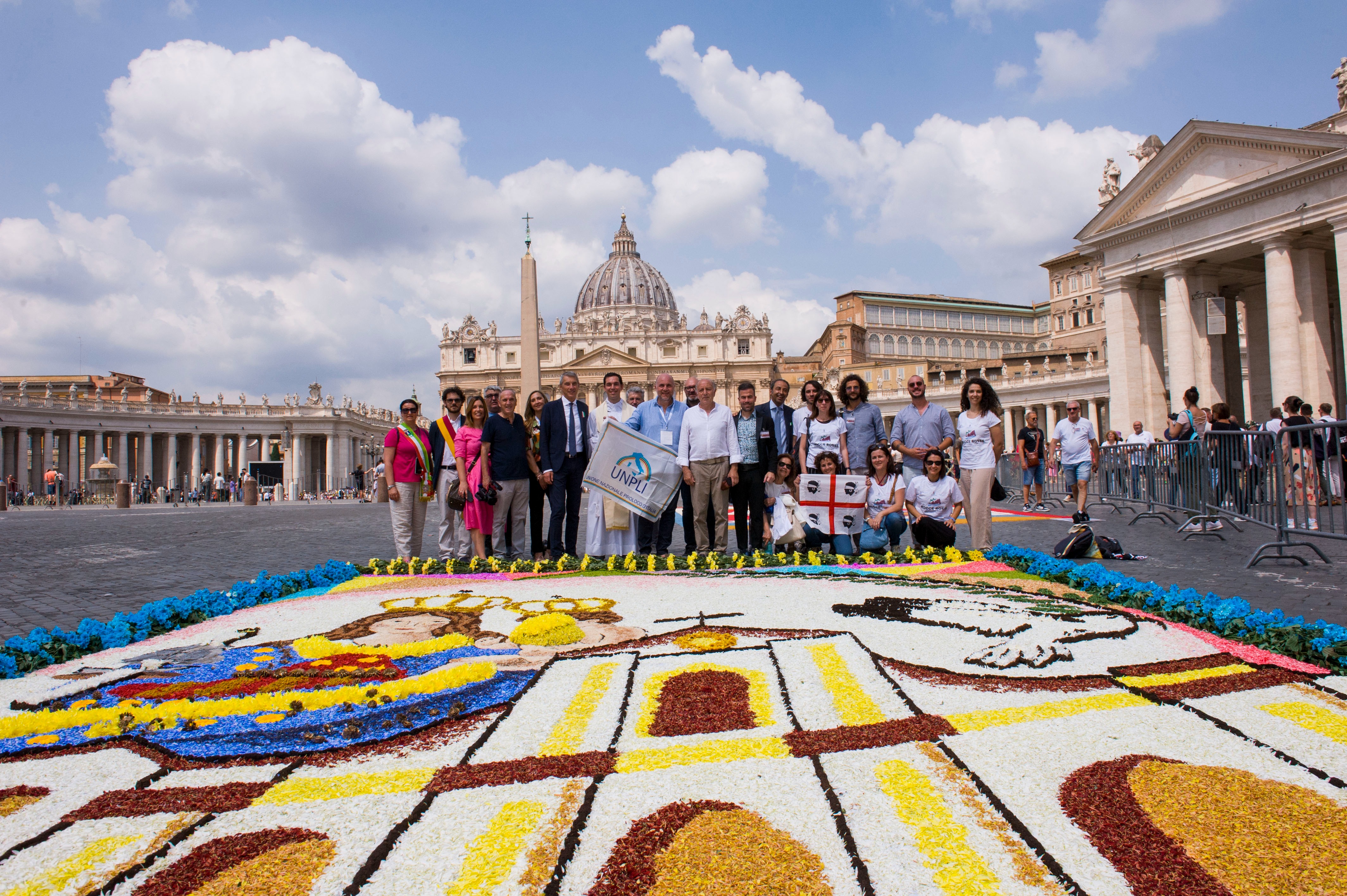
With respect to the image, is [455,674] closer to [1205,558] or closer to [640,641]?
[640,641]

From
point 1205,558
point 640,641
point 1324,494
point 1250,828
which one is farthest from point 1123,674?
point 1324,494

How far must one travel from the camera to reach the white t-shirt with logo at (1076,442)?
452 inches

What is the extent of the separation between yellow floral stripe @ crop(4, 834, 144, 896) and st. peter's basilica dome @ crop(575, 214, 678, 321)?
96015 mm

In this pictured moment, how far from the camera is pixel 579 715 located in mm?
2791

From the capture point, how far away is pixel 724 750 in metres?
2.45

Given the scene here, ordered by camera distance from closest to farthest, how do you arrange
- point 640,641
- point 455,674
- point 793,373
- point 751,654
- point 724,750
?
point 724,750, point 455,674, point 751,654, point 640,641, point 793,373

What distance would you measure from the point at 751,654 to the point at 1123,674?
1.53m

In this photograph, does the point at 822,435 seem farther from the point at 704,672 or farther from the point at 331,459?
the point at 331,459

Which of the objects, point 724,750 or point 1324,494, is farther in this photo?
point 1324,494

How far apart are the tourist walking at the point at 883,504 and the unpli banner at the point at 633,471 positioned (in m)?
1.73

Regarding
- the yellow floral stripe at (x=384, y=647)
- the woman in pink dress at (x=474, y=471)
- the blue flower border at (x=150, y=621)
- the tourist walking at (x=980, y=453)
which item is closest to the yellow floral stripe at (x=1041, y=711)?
the yellow floral stripe at (x=384, y=647)

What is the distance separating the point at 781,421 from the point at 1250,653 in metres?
4.54

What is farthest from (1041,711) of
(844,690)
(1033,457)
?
(1033,457)

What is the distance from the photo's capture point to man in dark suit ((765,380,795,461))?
7352mm
